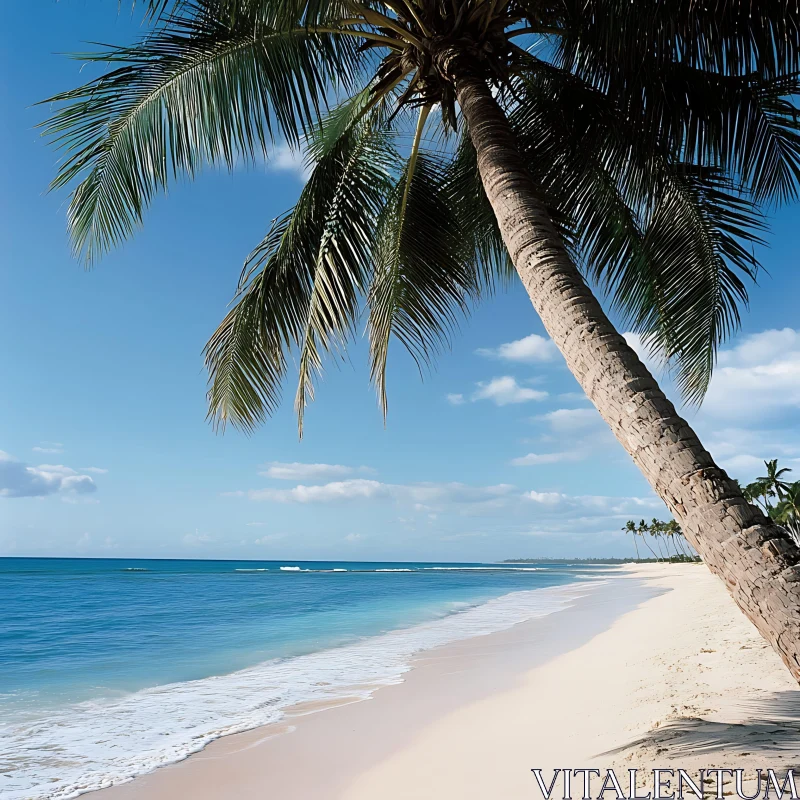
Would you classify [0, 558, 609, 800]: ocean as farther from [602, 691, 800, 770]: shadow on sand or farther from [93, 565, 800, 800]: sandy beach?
[602, 691, 800, 770]: shadow on sand

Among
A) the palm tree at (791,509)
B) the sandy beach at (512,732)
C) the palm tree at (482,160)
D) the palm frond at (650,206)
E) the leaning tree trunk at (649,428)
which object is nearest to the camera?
the leaning tree trunk at (649,428)

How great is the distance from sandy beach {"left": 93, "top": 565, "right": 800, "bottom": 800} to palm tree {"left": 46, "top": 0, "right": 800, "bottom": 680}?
8.90ft

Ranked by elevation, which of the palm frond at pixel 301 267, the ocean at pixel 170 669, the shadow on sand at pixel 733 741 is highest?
the palm frond at pixel 301 267

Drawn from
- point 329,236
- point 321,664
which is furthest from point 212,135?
point 321,664

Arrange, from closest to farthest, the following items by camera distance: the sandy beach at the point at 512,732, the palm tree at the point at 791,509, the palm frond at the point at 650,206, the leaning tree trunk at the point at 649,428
→ 1. the leaning tree trunk at the point at 649,428
2. the sandy beach at the point at 512,732
3. the palm frond at the point at 650,206
4. the palm tree at the point at 791,509

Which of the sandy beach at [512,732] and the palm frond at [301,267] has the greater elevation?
the palm frond at [301,267]

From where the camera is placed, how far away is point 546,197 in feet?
18.7

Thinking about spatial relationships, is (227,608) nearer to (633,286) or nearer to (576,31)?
(633,286)

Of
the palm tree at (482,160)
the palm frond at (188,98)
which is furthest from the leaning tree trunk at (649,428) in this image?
the palm frond at (188,98)

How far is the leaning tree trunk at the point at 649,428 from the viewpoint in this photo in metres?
1.71

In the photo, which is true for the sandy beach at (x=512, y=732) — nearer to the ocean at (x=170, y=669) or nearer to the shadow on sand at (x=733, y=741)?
the shadow on sand at (x=733, y=741)

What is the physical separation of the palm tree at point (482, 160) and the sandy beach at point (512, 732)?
2.71 metres

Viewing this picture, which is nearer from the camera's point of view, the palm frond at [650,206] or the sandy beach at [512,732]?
the sandy beach at [512,732]

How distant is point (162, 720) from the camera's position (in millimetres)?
7133
